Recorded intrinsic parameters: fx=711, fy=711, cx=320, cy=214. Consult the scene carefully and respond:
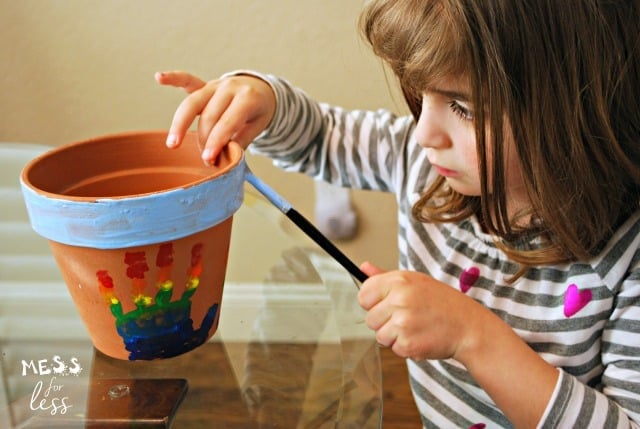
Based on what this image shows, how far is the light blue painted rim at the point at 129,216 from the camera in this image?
0.47 meters

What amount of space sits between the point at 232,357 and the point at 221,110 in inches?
9.2

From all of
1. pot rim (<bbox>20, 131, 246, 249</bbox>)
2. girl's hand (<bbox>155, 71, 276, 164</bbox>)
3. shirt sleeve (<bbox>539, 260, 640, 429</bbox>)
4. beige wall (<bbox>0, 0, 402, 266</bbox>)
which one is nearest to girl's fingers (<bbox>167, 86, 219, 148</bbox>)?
girl's hand (<bbox>155, 71, 276, 164</bbox>)

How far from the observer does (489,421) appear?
75 centimetres

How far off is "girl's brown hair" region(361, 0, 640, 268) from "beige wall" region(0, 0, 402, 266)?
57cm

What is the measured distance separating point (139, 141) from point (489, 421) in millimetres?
458

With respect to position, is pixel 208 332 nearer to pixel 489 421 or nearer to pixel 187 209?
pixel 187 209

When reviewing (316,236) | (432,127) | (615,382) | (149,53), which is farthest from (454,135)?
(149,53)

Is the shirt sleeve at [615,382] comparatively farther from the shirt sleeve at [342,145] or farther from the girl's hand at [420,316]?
the shirt sleeve at [342,145]

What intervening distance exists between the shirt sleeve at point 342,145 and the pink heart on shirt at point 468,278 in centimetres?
16

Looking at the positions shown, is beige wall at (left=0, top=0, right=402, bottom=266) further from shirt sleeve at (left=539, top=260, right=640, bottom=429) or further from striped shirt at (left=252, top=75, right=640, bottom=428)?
shirt sleeve at (left=539, top=260, right=640, bottom=429)

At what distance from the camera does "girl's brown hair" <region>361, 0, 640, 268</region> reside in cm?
55

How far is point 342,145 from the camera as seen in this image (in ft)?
2.88

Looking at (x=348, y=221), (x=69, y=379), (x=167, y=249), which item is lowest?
(x=348, y=221)

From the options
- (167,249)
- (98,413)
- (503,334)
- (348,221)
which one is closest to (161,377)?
(98,413)
